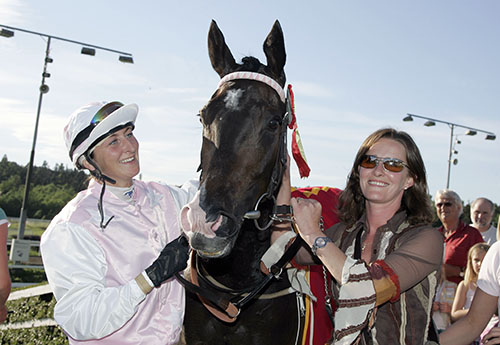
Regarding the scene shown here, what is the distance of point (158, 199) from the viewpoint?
296cm

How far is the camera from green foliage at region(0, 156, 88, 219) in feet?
97.9

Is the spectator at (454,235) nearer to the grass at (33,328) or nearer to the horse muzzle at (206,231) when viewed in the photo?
the horse muzzle at (206,231)

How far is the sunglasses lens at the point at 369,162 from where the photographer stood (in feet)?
8.77

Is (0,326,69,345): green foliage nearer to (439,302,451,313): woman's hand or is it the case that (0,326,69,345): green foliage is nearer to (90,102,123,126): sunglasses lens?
(439,302,451,313): woman's hand

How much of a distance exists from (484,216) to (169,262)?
21.3ft

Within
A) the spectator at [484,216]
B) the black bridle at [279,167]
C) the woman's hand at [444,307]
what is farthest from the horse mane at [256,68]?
the spectator at [484,216]

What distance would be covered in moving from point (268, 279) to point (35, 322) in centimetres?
581

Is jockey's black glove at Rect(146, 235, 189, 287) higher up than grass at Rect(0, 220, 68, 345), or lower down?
higher up

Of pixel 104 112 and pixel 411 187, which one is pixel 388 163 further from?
pixel 104 112

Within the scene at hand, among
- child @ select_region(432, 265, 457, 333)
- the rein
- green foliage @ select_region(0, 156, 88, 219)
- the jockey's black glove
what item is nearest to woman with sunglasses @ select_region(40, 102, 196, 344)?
the jockey's black glove

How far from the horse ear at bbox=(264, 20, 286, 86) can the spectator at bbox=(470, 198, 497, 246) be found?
5.70 m

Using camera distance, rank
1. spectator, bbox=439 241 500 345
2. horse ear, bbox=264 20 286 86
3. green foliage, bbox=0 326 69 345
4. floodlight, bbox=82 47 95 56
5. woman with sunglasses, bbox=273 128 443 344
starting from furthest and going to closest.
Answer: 1. floodlight, bbox=82 47 95 56
2. green foliage, bbox=0 326 69 345
3. horse ear, bbox=264 20 286 86
4. spectator, bbox=439 241 500 345
5. woman with sunglasses, bbox=273 128 443 344

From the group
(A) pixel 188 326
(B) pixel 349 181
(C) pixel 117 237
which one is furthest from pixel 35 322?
(B) pixel 349 181

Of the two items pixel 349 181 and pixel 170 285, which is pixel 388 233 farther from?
pixel 170 285
